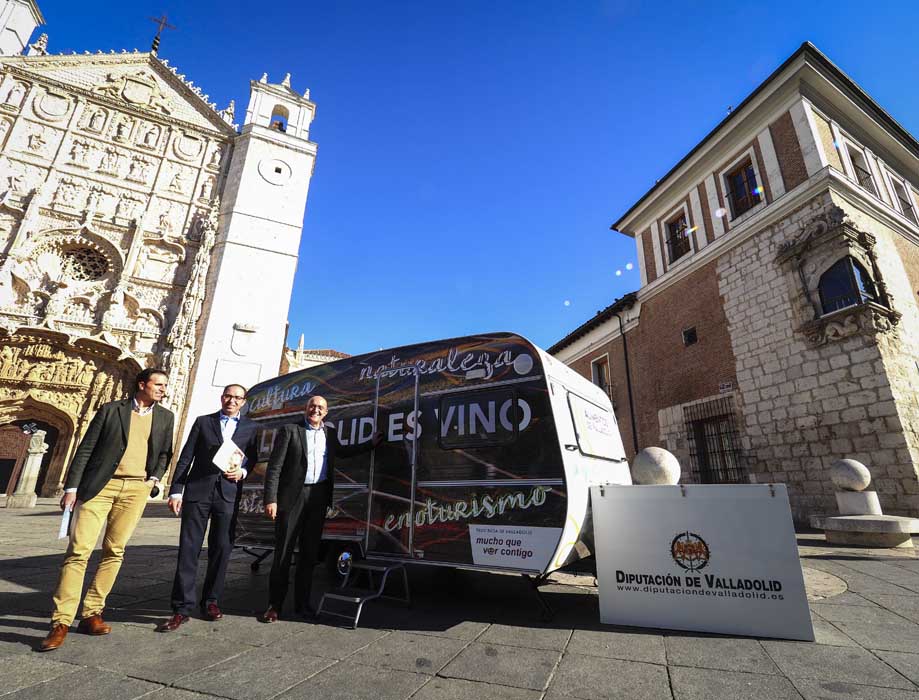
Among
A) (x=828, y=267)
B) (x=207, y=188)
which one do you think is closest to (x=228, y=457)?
(x=828, y=267)

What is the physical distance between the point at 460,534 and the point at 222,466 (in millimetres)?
2116

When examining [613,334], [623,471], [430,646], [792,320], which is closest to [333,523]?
[430,646]

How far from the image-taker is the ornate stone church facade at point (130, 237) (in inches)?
583

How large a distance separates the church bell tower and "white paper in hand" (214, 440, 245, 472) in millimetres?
13522

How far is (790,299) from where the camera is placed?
10719mm

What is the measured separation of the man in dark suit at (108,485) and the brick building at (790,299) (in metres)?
12.5

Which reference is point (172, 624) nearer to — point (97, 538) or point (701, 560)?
point (97, 538)

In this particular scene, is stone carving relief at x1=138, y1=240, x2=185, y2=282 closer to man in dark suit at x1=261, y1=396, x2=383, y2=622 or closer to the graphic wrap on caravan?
the graphic wrap on caravan

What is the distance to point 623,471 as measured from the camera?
15.7 ft

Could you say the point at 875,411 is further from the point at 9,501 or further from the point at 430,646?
the point at 9,501

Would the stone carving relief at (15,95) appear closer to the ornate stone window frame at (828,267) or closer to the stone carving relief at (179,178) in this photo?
the stone carving relief at (179,178)

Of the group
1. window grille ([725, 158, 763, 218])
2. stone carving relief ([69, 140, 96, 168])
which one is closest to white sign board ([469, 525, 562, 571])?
window grille ([725, 158, 763, 218])

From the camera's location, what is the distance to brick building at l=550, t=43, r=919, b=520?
9227 millimetres

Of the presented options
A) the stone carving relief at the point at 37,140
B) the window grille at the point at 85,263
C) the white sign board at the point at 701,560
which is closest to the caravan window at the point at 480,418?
the white sign board at the point at 701,560
